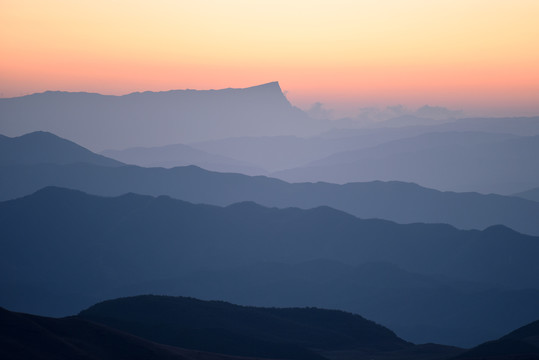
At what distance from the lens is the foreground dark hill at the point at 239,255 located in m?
119

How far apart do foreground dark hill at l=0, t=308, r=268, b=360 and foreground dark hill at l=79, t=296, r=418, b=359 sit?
450 inches

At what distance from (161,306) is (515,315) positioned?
7188cm

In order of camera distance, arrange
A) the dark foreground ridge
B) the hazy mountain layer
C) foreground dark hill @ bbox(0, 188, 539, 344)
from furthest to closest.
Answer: foreground dark hill @ bbox(0, 188, 539, 344), the hazy mountain layer, the dark foreground ridge

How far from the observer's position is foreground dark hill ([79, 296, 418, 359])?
56.7m

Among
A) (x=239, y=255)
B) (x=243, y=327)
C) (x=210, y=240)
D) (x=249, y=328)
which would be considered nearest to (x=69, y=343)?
(x=243, y=327)

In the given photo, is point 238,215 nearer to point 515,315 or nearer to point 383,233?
point 383,233

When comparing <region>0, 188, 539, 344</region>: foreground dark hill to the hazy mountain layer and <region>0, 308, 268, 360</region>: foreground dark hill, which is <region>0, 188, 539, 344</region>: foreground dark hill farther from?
<region>0, 308, 268, 360</region>: foreground dark hill

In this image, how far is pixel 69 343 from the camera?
1587 inches

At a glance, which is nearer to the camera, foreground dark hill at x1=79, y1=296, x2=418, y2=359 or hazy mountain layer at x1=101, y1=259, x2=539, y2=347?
foreground dark hill at x1=79, y1=296, x2=418, y2=359

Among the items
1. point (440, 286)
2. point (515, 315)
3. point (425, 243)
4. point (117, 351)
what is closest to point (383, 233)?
point (425, 243)

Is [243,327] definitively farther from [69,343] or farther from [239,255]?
[239,255]

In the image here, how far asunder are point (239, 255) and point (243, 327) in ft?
251

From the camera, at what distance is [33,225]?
140 metres

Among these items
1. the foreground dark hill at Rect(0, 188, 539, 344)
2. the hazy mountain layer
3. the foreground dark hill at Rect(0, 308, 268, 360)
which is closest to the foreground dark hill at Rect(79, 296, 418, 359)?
the foreground dark hill at Rect(0, 308, 268, 360)
